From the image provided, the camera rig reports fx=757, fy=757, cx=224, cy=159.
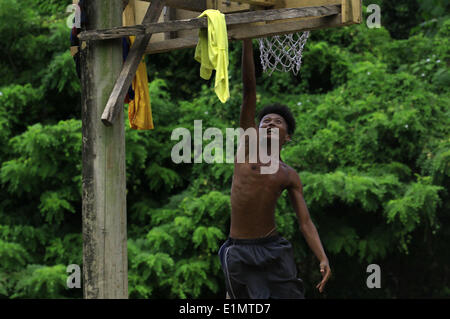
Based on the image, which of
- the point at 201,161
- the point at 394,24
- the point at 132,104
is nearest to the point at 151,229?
the point at 201,161

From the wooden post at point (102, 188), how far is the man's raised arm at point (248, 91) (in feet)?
2.69

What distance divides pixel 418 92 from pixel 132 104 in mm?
5499

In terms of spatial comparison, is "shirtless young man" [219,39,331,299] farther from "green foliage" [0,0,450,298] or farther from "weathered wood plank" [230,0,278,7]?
"green foliage" [0,0,450,298]

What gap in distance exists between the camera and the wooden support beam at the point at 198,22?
4633 millimetres

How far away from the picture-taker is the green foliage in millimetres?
9141

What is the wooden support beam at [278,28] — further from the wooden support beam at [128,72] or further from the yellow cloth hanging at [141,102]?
the yellow cloth hanging at [141,102]

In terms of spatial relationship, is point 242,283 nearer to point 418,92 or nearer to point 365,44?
point 418,92

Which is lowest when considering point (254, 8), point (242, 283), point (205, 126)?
point (242, 283)

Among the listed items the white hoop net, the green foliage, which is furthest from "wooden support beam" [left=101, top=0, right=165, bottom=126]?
the green foliage

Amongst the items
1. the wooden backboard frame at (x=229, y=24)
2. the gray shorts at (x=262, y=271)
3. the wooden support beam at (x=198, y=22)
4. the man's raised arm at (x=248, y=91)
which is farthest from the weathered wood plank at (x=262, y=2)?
the gray shorts at (x=262, y=271)

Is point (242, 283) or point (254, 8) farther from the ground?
point (254, 8)

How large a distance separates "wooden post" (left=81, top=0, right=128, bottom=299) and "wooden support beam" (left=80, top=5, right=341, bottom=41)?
14 cm

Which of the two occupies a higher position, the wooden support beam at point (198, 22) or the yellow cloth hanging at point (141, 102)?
the wooden support beam at point (198, 22)

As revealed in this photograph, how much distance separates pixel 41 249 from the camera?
397 inches
